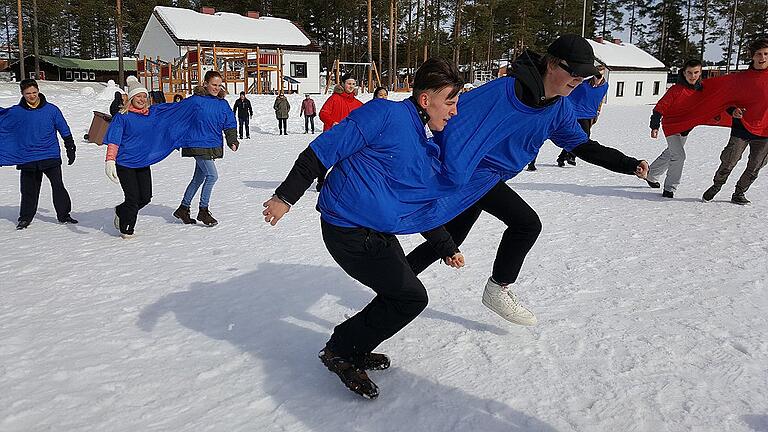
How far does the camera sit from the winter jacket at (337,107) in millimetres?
9102

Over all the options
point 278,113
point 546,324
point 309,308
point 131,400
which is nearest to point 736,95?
point 546,324

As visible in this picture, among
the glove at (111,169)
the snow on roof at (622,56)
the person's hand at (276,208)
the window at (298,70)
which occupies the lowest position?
the glove at (111,169)

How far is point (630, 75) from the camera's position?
53.5m

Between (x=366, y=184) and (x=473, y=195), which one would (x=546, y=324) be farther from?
(x=366, y=184)

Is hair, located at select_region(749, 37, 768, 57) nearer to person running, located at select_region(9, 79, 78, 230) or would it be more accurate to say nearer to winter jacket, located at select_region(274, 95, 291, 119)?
person running, located at select_region(9, 79, 78, 230)

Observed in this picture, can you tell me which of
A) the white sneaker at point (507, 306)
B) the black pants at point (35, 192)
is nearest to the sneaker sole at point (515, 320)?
the white sneaker at point (507, 306)

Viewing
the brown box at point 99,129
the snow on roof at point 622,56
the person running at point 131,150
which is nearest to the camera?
the person running at point 131,150

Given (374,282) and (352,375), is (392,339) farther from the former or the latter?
(374,282)

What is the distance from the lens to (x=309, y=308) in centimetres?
427

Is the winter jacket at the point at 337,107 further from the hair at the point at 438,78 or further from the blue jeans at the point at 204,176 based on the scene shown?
the hair at the point at 438,78

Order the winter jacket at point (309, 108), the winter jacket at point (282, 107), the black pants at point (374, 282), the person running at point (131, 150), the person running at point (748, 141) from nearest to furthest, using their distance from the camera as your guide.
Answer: the black pants at point (374, 282) → the person running at point (131, 150) → the person running at point (748, 141) → the winter jacket at point (282, 107) → the winter jacket at point (309, 108)

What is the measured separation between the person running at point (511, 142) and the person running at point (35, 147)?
17.9ft

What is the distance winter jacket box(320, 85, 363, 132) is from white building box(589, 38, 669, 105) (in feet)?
157

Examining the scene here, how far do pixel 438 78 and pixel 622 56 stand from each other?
192 feet
